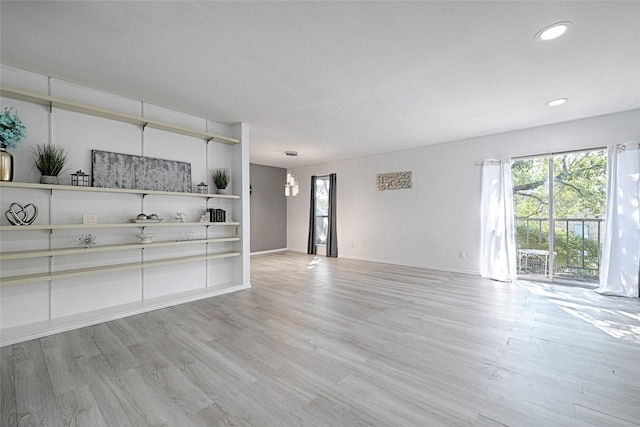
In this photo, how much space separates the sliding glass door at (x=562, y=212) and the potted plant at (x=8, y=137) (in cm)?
673

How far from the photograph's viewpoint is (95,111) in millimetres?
3029

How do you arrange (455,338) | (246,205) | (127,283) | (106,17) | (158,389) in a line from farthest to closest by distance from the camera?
1. (246,205)
2. (127,283)
3. (455,338)
4. (106,17)
5. (158,389)

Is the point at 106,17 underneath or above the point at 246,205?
above

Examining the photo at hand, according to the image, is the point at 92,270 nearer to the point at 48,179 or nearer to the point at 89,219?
the point at 89,219

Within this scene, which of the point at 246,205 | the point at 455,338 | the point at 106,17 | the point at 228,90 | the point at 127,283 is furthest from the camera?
the point at 246,205

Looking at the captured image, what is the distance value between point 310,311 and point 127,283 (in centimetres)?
231

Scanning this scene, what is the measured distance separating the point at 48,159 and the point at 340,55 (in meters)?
3.06

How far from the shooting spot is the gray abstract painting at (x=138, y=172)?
318 cm

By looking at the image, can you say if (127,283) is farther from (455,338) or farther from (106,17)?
(455,338)

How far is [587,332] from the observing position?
8.79ft

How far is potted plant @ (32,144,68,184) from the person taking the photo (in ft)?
8.95

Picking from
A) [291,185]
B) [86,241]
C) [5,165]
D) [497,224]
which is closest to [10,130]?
[5,165]

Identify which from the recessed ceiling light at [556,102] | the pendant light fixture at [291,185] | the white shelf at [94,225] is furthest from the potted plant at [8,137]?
the recessed ceiling light at [556,102]

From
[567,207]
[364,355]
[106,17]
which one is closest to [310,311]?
[364,355]
